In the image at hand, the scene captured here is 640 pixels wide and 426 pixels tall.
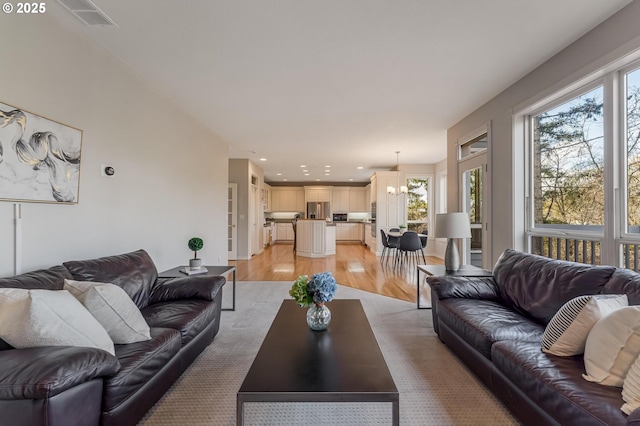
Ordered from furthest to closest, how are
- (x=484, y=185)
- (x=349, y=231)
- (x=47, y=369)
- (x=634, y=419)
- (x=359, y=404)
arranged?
1. (x=349, y=231)
2. (x=484, y=185)
3. (x=359, y=404)
4. (x=47, y=369)
5. (x=634, y=419)

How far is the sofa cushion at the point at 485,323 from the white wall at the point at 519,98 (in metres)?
1.33

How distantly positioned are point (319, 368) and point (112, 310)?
125cm

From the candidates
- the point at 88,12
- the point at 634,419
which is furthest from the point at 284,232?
the point at 634,419

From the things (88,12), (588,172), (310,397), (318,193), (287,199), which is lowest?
(310,397)

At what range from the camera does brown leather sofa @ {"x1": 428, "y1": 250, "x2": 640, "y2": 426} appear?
4.22 ft

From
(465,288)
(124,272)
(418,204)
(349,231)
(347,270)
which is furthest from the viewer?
(349,231)

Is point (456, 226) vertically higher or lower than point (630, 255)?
higher

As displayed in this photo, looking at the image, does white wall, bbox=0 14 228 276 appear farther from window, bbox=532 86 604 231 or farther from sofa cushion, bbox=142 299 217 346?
window, bbox=532 86 604 231

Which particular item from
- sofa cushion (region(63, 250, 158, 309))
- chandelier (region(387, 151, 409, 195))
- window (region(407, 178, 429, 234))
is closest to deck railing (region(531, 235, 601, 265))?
sofa cushion (region(63, 250, 158, 309))

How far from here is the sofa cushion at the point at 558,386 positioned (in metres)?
1.19

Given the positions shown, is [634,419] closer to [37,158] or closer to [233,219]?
[37,158]

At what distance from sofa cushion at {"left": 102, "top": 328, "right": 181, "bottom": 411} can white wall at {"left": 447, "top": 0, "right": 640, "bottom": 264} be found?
11.4 ft

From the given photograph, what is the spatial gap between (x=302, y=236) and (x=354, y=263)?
6.40ft

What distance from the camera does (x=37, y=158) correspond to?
2.04 meters
